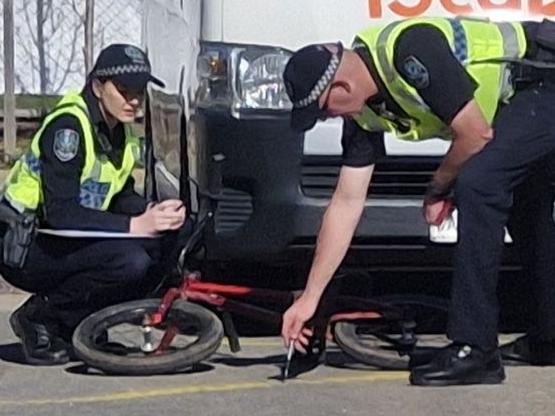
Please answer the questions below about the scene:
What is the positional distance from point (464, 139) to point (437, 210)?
325mm

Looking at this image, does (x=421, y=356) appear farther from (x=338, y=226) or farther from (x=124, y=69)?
(x=124, y=69)

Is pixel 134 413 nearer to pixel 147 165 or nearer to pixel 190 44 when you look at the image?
pixel 190 44

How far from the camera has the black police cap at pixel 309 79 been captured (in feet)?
17.8

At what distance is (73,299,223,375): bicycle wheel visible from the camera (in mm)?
6020

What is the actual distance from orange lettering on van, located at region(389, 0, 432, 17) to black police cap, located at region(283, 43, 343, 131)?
87 centimetres

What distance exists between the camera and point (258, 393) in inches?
231

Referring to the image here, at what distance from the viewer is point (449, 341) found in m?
5.86

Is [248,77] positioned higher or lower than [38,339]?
higher

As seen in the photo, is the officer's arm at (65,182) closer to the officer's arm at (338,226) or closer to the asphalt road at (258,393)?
the asphalt road at (258,393)

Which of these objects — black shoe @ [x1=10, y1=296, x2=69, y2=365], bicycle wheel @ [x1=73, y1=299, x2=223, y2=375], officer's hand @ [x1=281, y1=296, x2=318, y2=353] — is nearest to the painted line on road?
bicycle wheel @ [x1=73, y1=299, x2=223, y2=375]

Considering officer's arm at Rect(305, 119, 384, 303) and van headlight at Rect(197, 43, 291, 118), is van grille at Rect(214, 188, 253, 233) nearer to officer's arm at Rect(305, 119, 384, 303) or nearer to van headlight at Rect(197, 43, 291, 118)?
van headlight at Rect(197, 43, 291, 118)

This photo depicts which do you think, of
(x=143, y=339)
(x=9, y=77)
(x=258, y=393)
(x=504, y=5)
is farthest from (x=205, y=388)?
(x=9, y=77)

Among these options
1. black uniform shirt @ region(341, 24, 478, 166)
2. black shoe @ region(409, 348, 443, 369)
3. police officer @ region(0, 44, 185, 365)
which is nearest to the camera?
black uniform shirt @ region(341, 24, 478, 166)

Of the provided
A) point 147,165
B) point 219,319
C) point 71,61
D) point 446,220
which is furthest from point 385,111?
point 71,61
